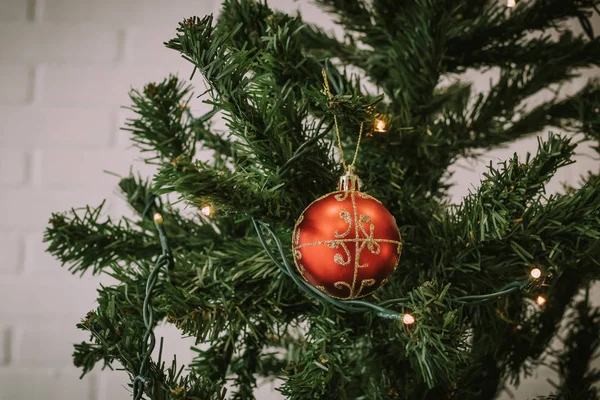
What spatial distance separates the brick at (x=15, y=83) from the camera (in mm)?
853

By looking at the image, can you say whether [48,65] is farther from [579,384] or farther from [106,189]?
[579,384]

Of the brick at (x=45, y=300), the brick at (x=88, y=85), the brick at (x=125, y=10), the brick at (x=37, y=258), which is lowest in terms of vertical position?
the brick at (x=45, y=300)

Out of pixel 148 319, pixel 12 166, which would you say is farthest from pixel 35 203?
pixel 148 319

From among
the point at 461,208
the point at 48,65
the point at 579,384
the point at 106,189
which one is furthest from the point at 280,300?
the point at 48,65

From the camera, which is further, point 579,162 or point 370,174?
point 579,162

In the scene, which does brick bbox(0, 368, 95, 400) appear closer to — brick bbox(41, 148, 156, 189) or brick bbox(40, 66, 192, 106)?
brick bbox(41, 148, 156, 189)

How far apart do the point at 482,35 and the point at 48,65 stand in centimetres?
72

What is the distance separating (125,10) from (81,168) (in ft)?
0.93

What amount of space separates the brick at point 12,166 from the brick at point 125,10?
238 mm

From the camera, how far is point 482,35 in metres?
0.48

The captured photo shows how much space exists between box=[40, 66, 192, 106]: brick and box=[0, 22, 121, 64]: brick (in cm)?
2

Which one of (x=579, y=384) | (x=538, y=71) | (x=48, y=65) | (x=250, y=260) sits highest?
(x=48, y=65)

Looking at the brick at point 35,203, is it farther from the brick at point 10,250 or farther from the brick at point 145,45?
the brick at point 145,45

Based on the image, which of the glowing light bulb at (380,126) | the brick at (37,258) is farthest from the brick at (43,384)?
the glowing light bulb at (380,126)
